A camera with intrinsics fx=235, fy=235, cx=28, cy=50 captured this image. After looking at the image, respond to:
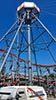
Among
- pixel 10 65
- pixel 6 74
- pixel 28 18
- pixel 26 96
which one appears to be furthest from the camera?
pixel 6 74

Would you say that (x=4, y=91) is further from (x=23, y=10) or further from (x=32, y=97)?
(x=23, y=10)

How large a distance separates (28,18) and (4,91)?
13.9 meters

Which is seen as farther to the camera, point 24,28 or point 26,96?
point 24,28

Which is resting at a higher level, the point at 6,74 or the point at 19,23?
the point at 19,23

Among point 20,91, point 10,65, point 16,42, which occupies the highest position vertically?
point 20,91

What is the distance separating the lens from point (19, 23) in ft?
91.7

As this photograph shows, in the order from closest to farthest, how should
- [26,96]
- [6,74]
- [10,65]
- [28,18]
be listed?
[26,96] < [28,18] < [10,65] < [6,74]

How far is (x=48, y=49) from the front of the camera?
27.5m

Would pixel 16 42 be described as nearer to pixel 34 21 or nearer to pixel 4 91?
pixel 34 21

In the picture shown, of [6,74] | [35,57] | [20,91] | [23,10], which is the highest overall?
[23,10]

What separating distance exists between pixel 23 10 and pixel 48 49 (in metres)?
5.39

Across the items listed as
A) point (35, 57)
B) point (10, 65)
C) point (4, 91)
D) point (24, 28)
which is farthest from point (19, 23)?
point (4, 91)

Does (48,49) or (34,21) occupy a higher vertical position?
(34,21)

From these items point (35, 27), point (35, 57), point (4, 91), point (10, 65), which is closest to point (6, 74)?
point (10, 65)
